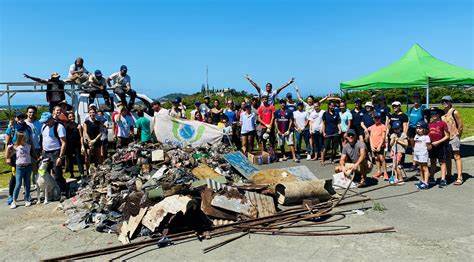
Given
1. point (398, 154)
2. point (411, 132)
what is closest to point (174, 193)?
point (398, 154)

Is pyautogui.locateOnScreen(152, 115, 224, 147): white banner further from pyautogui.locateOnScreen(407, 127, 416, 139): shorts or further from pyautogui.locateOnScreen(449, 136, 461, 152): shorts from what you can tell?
pyautogui.locateOnScreen(449, 136, 461, 152): shorts

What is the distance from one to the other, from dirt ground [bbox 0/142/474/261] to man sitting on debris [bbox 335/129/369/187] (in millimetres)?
1194

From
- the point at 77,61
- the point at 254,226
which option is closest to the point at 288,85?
the point at 77,61

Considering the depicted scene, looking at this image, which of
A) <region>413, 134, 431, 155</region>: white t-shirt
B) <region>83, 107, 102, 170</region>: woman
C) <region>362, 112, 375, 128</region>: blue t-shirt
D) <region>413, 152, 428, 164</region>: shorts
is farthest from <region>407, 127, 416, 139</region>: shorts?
<region>83, 107, 102, 170</region>: woman

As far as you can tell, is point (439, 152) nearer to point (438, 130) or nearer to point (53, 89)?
point (438, 130)

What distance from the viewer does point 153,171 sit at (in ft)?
34.0

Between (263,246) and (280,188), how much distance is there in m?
2.20

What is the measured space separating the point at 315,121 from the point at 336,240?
664 centimetres

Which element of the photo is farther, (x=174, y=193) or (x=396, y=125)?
(x=396, y=125)

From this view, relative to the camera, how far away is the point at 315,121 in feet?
42.1

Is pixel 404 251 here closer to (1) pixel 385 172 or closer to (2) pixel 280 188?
(2) pixel 280 188

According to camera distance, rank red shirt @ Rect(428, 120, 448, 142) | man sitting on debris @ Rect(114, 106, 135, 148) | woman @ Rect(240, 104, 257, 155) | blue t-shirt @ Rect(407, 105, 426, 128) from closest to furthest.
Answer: red shirt @ Rect(428, 120, 448, 142)
blue t-shirt @ Rect(407, 105, 426, 128)
man sitting on debris @ Rect(114, 106, 135, 148)
woman @ Rect(240, 104, 257, 155)

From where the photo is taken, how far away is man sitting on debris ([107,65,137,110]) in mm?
14078

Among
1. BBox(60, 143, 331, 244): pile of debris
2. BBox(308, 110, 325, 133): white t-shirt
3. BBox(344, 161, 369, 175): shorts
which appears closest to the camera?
BBox(60, 143, 331, 244): pile of debris
